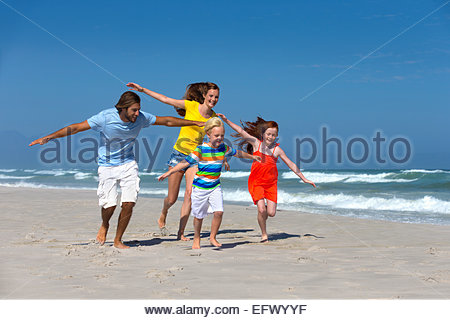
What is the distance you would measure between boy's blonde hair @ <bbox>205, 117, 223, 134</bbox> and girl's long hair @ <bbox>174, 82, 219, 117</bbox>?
0.60 m

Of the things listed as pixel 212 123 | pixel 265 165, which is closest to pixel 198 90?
pixel 212 123

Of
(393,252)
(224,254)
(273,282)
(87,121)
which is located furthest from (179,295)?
(393,252)

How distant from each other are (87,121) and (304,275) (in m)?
2.90

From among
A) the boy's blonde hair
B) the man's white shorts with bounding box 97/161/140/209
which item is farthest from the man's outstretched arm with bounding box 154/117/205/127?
the man's white shorts with bounding box 97/161/140/209

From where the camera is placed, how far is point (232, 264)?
4.70 meters

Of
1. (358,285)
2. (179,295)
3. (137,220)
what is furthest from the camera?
(137,220)

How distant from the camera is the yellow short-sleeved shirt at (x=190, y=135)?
6.07 m

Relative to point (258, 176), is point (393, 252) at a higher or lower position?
lower

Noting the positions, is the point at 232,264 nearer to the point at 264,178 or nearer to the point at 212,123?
the point at 212,123

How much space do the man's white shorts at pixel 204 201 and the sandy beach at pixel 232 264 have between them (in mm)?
466

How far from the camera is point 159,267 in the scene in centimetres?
450

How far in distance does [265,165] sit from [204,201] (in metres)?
1.28
